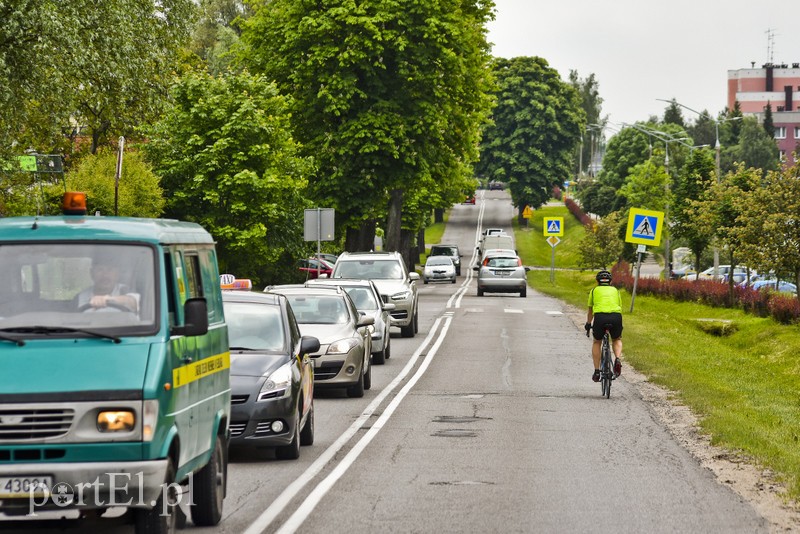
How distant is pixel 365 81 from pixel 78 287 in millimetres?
41562

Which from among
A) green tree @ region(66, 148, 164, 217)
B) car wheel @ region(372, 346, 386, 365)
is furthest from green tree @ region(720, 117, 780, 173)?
car wheel @ region(372, 346, 386, 365)

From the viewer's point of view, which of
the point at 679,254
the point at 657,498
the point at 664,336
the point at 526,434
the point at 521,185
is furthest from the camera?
the point at 521,185

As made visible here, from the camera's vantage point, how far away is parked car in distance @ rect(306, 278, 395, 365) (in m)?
25.5

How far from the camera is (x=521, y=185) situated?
372ft

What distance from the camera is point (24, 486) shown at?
7.80 m

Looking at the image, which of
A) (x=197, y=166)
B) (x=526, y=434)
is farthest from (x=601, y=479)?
(x=197, y=166)

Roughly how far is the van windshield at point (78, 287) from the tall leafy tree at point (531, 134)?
104 m

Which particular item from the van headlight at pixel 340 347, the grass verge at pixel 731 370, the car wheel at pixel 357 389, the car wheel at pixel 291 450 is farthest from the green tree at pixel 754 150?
the car wheel at pixel 291 450

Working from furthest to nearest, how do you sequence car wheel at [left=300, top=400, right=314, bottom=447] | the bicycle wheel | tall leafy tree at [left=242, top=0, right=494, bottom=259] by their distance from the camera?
tall leafy tree at [left=242, top=0, right=494, bottom=259]
the bicycle wheel
car wheel at [left=300, top=400, right=314, bottom=447]

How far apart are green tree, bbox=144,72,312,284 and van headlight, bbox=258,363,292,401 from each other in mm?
26625

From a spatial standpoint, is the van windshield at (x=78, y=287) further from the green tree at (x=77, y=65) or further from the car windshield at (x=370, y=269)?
the car windshield at (x=370, y=269)

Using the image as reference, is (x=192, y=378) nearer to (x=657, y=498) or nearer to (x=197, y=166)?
(x=657, y=498)

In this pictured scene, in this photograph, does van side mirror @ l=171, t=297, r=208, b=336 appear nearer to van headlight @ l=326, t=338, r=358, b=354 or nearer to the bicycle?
van headlight @ l=326, t=338, r=358, b=354

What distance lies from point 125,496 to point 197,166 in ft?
111
